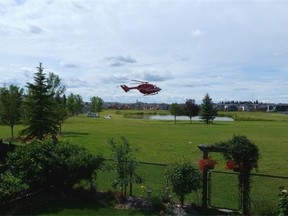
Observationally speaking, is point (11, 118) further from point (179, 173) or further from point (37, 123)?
point (179, 173)

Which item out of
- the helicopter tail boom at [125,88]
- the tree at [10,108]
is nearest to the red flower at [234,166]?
the helicopter tail boom at [125,88]

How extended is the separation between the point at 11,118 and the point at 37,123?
45.1 ft

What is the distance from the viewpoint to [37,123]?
33.1 metres

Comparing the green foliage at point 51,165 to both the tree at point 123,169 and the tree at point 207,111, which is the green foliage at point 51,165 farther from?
the tree at point 207,111

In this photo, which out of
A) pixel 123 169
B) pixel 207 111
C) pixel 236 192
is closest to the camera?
pixel 123 169

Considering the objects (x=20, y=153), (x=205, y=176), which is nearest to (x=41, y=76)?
(x=20, y=153)

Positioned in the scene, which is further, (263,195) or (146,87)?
(263,195)

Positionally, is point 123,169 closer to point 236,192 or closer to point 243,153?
point 243,153

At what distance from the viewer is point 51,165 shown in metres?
12.2

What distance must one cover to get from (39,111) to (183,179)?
24.3 m

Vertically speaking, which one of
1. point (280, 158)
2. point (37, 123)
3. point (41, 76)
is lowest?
point (280, 158)

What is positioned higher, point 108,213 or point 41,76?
point 41,76

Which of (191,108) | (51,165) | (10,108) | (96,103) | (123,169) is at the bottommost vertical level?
(123,169)

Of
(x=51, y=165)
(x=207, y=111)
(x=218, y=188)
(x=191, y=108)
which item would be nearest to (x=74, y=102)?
(x=191, y=108)
